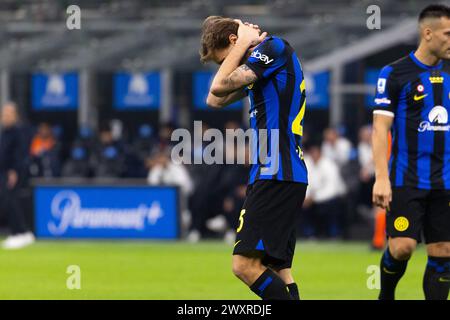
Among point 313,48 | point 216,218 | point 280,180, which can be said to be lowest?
point 216,218

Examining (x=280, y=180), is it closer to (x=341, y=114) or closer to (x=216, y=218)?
(x=216, y=218)

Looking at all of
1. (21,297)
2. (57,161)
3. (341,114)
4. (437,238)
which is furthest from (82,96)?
(437,238)

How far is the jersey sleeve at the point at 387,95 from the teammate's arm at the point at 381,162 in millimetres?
46

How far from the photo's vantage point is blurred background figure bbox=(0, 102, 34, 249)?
18.7 meters

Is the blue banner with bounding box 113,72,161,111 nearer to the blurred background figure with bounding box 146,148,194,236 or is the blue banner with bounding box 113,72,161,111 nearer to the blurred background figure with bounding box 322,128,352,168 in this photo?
the blurred background figure with bounding box 146,148,194,236

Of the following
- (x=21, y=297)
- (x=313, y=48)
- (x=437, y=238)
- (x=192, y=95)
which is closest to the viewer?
(x=437, y=238)

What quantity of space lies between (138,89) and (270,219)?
19368mm

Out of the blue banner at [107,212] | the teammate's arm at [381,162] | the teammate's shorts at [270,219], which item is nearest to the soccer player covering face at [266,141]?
the teammate's shorts at [270,219]

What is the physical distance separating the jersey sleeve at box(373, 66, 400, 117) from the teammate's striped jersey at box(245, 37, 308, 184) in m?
1.30

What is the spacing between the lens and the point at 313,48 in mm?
24172

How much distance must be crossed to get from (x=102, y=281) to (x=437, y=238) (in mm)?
5128

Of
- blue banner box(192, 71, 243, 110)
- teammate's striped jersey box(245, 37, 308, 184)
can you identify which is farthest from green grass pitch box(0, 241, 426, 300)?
blue banner box(192, 71, 243, 110)

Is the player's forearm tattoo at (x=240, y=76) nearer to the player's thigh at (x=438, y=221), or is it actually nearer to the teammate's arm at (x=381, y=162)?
the teammate's arm at (x=381, y=162)

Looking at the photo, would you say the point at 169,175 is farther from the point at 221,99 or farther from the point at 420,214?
the point at 221,99
